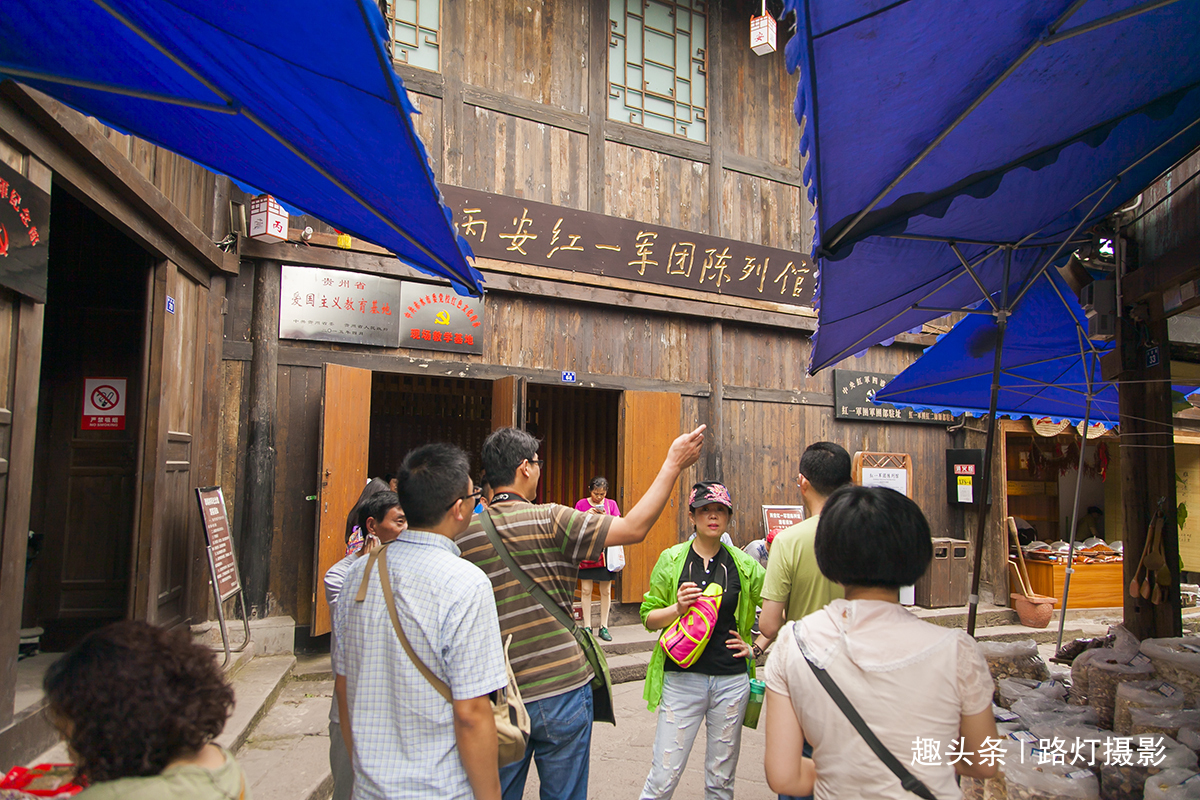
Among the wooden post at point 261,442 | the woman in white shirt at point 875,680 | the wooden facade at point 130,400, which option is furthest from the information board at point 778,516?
the woman in white shirt at point 875,680

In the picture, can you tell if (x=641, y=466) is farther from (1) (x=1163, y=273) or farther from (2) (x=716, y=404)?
(1) (x=1163, y=273)

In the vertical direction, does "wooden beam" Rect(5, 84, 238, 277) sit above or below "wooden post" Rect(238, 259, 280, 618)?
above

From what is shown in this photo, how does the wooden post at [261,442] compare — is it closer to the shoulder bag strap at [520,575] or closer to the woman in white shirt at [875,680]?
the shoulder bag strap at [520,575]

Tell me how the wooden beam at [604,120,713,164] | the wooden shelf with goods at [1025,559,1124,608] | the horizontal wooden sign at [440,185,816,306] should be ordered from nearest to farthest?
the horizontal wooden sign at [440,185,816,306] → the wooden beam at [604,120,713,164] → the wooden shelf with goods at [1025,559,1124,608]

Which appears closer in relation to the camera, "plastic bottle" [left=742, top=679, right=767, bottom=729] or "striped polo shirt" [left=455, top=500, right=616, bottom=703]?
"striped polo shirt" [left=455, top=500, right=616, bottom=703]

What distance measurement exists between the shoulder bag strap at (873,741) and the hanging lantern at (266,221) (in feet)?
18.4

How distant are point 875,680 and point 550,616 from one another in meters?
1.18

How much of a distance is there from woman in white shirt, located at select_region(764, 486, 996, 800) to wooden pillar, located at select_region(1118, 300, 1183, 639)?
3.46 m

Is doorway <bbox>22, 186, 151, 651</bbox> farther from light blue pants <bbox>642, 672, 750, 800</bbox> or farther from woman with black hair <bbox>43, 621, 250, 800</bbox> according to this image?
woman with black hair <bbox>43, 621, 250, 800</bbox>

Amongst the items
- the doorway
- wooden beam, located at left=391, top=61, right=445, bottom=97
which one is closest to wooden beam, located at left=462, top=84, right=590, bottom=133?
wooden beam, located at left=391, top=61, right=445, bottom=97

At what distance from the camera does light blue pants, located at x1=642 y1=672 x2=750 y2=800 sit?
293 centimetres

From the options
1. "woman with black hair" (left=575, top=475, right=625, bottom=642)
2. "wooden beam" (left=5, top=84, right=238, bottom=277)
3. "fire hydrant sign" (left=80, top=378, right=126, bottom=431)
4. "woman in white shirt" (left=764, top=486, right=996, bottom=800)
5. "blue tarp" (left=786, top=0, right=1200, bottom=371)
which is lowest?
"woman with black hair" (left=575, top=475, right=625, bottom=642)

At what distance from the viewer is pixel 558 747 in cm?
237

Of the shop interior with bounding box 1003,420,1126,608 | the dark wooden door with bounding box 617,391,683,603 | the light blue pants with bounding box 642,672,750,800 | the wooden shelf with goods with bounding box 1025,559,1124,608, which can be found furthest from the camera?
the shop interior with bounding box 1003,420,1126,608
